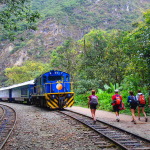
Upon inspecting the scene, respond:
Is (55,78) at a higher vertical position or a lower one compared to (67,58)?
lower

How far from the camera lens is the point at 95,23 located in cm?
11269

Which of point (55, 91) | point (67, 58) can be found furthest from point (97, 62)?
point (55, 91)

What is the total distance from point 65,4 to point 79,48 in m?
103

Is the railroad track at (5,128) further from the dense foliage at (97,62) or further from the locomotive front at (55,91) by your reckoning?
the dense foliage at (97,62)

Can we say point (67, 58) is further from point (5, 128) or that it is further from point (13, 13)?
point (5, 128)

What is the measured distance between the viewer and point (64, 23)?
10875 cm

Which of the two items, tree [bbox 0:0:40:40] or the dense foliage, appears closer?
tree [bbox 0:0:40:40]

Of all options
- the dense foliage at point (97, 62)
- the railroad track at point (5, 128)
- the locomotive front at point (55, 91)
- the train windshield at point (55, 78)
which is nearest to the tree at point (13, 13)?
the railroad track at point (5, 128)

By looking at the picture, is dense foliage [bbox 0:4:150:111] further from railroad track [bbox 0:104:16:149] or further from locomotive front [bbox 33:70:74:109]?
railroad track [bbox 0:104:16:149]

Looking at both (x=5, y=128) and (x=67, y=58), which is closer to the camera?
(x=5, y=128)

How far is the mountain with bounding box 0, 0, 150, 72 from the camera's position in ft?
327

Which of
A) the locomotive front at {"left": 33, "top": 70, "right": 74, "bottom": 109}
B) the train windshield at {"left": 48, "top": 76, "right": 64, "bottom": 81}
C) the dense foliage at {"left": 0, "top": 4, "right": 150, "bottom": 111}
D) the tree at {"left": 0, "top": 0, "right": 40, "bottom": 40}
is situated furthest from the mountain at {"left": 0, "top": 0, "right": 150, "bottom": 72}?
the tree at {"left": 0, "top": 0, "right": 40, "bottom": 40}

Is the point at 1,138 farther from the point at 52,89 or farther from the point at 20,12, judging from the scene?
the point at 52,89

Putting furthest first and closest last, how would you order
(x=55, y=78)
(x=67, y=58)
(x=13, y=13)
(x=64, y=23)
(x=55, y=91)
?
(x=64, y=23) → (x=67, y=58) → (x=55, y=78) → (x=55, y=91) → (x=13, y=13)
